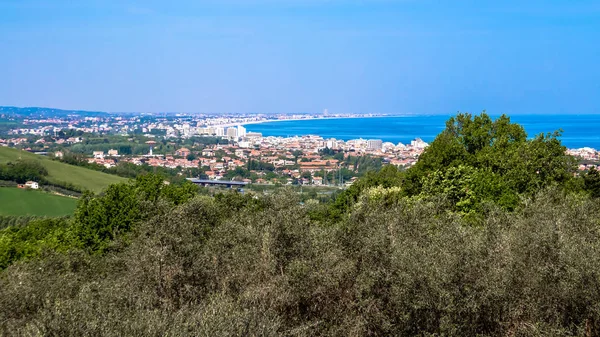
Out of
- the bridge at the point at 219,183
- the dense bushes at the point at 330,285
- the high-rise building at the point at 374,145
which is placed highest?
the dense bushes at the point at 330,285

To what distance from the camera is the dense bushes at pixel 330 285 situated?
8.24 m

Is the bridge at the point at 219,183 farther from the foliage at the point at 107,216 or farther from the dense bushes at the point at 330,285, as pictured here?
the dense bushes at the point at 330,285

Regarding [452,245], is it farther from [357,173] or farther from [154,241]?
[357,173]

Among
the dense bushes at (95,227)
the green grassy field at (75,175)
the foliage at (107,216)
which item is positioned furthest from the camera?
the green grassy field at (75,175)

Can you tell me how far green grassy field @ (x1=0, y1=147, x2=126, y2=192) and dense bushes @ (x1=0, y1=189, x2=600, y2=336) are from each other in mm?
42794

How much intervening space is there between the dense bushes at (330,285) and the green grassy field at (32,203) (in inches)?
1203

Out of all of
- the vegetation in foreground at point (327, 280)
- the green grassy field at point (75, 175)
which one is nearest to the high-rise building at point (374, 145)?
the green grassy field at point (75, 175)

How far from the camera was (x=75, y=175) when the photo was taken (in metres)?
56.7

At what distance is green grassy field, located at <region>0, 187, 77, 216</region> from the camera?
39281 mm

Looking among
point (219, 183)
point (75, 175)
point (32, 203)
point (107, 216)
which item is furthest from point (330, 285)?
point (219, 183)

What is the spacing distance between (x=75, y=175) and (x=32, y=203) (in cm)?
1596

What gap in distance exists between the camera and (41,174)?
→ 54.1 meters

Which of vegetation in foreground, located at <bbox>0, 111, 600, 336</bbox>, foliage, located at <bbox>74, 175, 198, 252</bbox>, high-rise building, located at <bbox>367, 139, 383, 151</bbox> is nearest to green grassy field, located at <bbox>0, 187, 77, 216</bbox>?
foliage, located at <bbox>74, 175, 198, 252</bbox>

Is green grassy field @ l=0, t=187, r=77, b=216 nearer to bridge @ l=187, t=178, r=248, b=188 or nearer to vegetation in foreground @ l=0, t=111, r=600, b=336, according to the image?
bridge @ l=187, t=178, r=248, b=188
